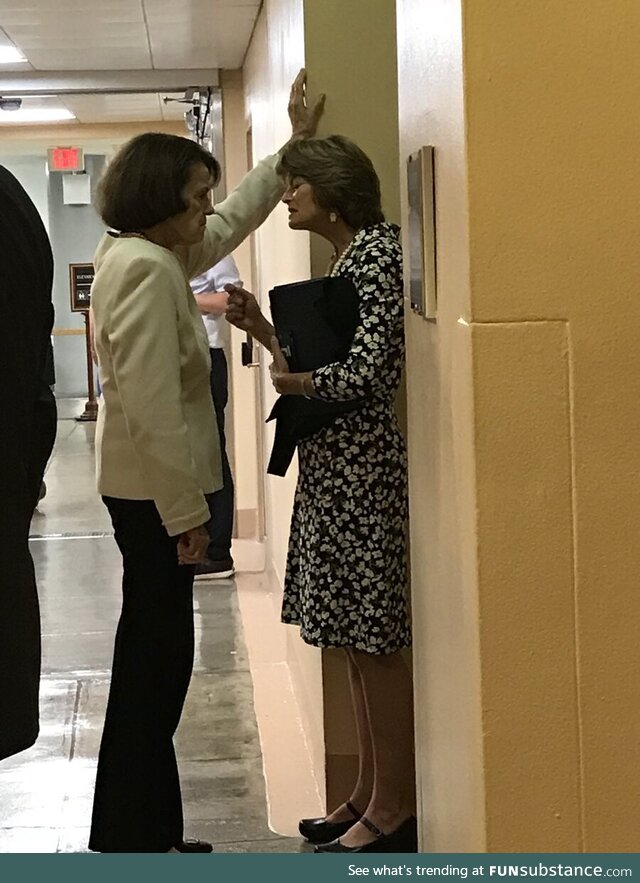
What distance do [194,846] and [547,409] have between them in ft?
5.68

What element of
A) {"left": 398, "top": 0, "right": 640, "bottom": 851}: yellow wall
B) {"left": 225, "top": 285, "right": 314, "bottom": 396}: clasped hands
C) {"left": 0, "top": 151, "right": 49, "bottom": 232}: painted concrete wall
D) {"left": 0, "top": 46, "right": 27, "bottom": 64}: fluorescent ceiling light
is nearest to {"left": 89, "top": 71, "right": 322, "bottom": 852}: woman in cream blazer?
{"left": 225, "top": 285, "right": 314, "bottom": 396}: clasped hands

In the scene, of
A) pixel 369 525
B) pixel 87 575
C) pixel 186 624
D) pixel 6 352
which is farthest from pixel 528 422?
pixel 87 575

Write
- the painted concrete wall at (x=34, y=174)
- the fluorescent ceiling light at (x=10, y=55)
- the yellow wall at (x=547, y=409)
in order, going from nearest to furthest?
1. the yellow wall at (x=547, y=409)
2. the fluorescent ceiling light at (x=10, y=55)
3. the painted concrete wall at (x=34, y=174)

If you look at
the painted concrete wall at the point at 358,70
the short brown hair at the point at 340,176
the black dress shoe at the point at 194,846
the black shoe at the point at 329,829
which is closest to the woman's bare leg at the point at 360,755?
the black shoe at the point at 329,829

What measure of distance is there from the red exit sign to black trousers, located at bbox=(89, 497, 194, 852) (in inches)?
378

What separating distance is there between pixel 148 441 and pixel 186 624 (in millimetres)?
427

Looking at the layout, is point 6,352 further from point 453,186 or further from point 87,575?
point 87,575

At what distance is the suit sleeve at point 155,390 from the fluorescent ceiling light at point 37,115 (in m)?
7.04

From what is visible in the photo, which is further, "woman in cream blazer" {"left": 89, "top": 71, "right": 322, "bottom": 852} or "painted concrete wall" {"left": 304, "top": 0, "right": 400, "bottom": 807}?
"painted concrete wall" {"left": 304, "top": 0, "right": 400, "bottom": 807}

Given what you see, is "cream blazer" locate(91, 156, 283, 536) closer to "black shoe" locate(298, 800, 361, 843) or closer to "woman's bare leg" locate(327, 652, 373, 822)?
"woman's bare leg" locate(327, 652, 373, 822)

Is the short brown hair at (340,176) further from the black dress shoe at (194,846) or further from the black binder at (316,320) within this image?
the black dress shoe at (194,846)

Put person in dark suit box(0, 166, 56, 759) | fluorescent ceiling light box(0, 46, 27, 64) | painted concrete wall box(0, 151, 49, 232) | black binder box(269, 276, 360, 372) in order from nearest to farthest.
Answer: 1. person in dark suit box(0, 166, 56, 759)
2. black binder box(269, 276, 360, 372)
3. fluorescent ceiling light box(0, 46, 27, 64)
4. painted concrete wall box(0, 151, 49, 232)

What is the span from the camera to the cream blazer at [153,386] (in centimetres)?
241

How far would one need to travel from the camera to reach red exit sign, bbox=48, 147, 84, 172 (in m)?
11.6
